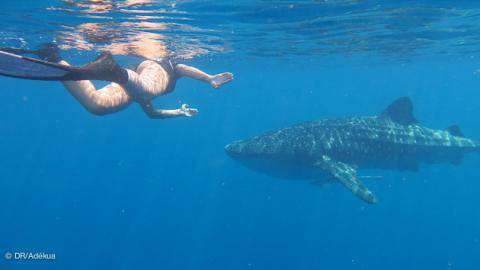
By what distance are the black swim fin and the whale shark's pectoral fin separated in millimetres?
8334

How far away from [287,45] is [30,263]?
2612 centimetres

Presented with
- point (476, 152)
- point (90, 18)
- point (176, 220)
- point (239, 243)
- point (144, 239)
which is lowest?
point (176, 220)

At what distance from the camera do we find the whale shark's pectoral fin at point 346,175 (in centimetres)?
1166

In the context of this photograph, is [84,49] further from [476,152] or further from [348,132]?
[476,152]

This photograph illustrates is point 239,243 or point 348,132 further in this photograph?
point 239,243

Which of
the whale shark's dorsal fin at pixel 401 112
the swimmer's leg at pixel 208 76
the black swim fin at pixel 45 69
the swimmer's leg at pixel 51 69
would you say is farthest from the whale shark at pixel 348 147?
the black swim fin at pixel 45 69

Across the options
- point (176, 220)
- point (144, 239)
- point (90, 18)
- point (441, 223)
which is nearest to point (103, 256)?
point (144, 239)

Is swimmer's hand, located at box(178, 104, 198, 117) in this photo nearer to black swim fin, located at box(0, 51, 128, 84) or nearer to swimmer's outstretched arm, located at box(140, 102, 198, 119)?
swimmer's outstretched arm, located at box(140, 102, 198, 119)

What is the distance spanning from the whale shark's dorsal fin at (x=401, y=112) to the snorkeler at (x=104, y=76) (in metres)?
8.13

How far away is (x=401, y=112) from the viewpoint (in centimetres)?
1520

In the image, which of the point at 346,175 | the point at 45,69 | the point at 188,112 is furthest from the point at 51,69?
the point at 346,175

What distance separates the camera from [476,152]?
16.3m

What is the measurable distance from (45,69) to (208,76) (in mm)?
5326

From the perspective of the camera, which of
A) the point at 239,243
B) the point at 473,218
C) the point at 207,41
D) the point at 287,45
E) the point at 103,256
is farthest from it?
the point at 473,218
